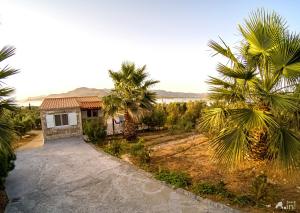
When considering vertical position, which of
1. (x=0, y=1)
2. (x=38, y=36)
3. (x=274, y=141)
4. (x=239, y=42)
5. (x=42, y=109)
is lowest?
(x=274, y=141)

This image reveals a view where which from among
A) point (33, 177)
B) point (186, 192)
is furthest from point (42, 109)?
point (186, 192)

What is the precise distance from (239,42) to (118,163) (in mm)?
6780

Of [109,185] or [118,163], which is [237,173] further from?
[118,163]

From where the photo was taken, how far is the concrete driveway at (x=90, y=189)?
5.70m

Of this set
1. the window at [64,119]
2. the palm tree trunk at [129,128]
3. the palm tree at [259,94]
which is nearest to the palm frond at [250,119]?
the palm tree at [259,94]

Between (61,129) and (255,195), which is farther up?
(61,129)

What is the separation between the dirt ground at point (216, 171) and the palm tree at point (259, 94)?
1.93ft

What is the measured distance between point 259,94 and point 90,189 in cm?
583

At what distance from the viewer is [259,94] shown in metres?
5.55

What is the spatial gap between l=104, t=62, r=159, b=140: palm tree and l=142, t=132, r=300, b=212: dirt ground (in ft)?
10.3

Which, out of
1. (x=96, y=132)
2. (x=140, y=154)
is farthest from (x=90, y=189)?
(x=96, y=132)

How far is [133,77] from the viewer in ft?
46.0

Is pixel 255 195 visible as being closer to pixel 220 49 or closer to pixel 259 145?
pixel 259 145

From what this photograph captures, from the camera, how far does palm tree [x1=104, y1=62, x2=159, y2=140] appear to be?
1362cm
